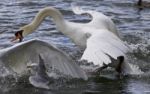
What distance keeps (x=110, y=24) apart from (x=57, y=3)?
522 cm

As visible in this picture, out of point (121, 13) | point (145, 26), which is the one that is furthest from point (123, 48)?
point (121, 13)

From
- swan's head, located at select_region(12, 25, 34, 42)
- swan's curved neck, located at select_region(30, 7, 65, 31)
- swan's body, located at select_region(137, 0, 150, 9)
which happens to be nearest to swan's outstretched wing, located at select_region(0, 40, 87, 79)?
swan's head, located at select_region(12, 25, 34, 42)

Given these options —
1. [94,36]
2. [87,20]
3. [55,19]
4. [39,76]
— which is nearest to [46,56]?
[39,76]

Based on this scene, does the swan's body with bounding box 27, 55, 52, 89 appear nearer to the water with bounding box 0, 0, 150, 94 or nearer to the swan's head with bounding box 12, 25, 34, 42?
the water with bounding box 0, 0, 150, 94

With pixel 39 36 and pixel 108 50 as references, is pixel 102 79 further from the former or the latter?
pixel 39 36

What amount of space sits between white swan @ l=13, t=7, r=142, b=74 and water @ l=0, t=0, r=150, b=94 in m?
0.53

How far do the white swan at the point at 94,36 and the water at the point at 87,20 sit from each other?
0.53 metres

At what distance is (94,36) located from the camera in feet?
35.1

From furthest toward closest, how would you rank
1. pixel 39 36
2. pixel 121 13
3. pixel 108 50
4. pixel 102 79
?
pixel 121 13 < pixel 39 36 < pixel 102 79 < pixel 108 50

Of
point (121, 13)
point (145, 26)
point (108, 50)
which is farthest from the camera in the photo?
point (121, 13)

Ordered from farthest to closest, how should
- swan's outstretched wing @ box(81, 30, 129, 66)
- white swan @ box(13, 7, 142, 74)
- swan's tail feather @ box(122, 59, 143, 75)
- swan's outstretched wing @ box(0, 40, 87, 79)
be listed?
swan's tail feather @ box(122, 59, 143, 75), swan's outstretched wing @ box(0, 40, 87, 79), white swan @ box(13, 7, 142, 74), swan's outstretched wing @ box(81, 30, 129, 66)

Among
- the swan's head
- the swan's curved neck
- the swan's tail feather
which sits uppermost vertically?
the swan's curved neck

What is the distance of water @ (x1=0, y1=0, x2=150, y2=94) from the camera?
10.1 m

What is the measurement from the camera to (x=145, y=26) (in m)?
15.0
